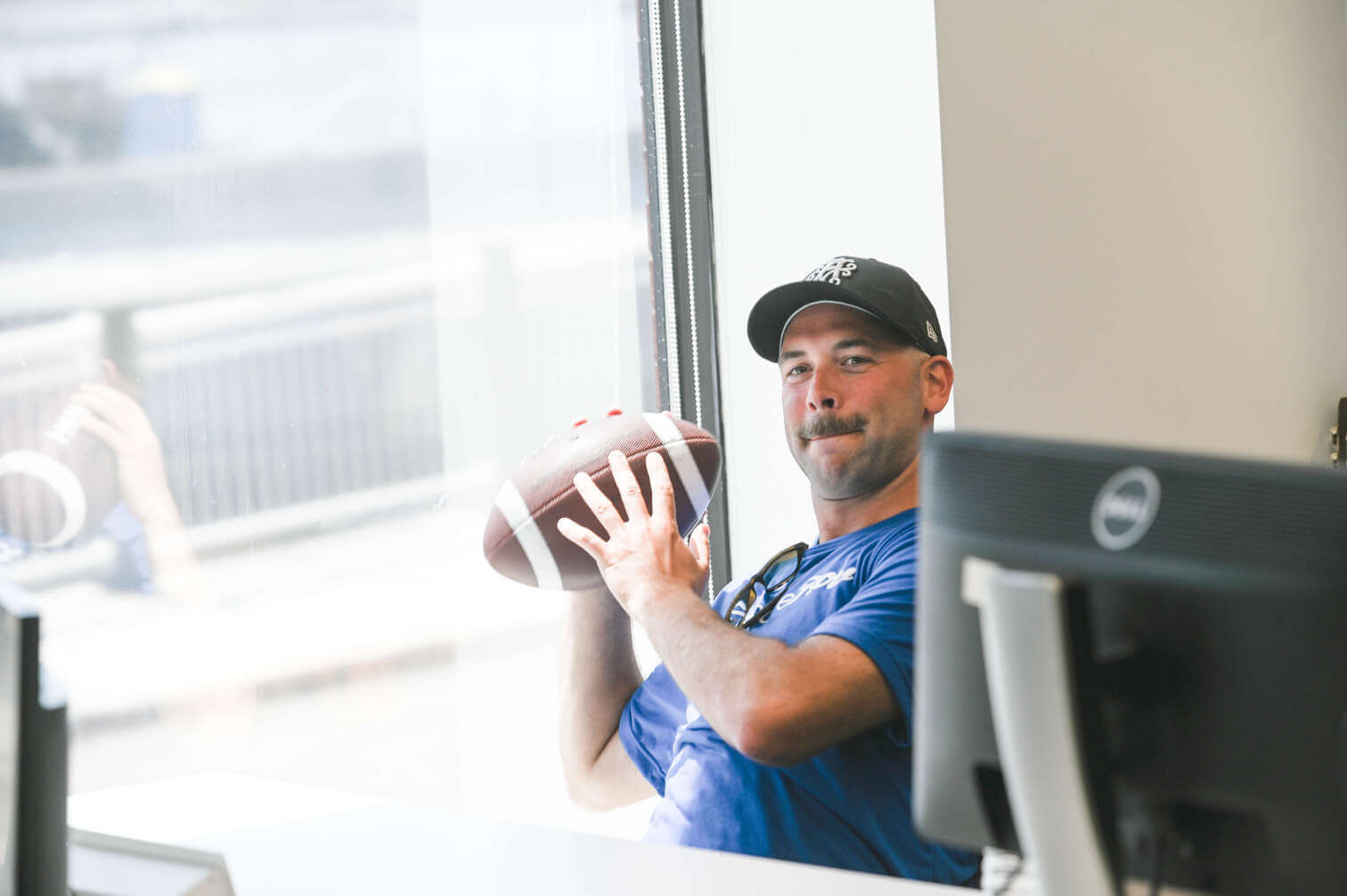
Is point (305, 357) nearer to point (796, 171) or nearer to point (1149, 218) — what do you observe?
point (796, 171)

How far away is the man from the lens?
135 centimetres

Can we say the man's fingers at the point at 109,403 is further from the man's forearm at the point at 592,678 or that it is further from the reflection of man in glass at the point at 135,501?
the man's forearm at the point at 592,678

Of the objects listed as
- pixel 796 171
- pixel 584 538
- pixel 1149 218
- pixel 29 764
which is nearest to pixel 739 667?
pixel 584 538

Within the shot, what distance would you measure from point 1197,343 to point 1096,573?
2.31m

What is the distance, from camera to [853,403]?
1.71 m

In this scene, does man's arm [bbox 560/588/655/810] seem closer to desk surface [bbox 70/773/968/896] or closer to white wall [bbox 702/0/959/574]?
desk surface [bbox 70/773/968/896]

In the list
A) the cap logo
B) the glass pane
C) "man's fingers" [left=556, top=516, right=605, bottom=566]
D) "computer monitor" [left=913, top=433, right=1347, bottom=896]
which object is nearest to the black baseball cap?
the cap logo

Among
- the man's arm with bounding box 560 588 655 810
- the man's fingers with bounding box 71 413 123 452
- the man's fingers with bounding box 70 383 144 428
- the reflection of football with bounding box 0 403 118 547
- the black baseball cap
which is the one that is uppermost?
the black baseball cap

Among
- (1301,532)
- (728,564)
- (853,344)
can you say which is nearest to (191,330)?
(853,344)

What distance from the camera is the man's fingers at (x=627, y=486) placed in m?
1.59

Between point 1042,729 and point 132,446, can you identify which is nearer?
point 1042,729

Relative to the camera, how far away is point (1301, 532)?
28.2 inches

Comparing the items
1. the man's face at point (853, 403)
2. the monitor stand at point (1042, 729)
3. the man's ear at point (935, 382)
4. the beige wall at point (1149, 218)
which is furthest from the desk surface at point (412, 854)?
the beige wall at point (1149, 218)

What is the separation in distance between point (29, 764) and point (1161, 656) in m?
0.66
